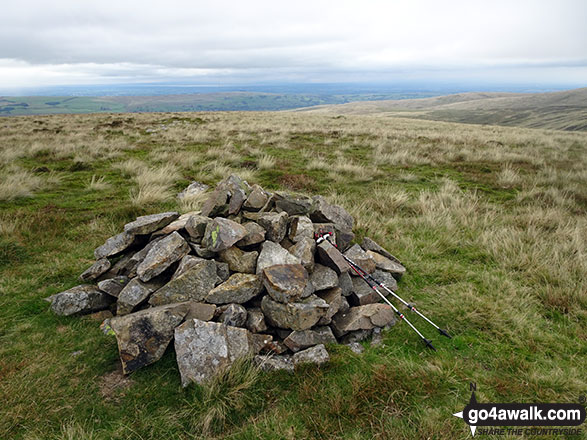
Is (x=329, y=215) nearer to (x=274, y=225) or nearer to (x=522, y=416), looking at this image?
(x=274, y=225)

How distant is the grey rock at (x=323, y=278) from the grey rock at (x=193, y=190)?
6232mm

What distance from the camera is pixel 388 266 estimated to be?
20.1 feet

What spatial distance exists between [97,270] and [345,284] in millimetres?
4405

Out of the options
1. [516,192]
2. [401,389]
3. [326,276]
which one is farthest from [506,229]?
[401,389]

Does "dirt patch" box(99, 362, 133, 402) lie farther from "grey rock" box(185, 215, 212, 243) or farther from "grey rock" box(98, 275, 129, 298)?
"grey rock" box(185, 215, 212, 243)

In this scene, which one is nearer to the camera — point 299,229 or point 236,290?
point 236,290

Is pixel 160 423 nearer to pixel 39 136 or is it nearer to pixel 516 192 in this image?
pixel 516 192

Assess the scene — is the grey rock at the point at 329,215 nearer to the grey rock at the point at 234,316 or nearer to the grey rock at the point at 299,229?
the grey rock at the point at 299,229

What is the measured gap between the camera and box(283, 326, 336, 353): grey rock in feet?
→ 14.1

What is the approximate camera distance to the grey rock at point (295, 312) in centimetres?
441

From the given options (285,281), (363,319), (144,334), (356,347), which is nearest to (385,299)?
(363,319)

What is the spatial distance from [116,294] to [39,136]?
23198mm

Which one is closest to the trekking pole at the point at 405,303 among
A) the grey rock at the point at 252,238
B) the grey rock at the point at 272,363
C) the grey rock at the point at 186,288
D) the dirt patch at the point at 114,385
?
the grey rock at the point at 252,238

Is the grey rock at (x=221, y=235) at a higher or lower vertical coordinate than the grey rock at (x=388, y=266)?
higher
